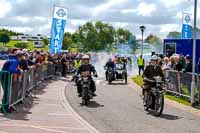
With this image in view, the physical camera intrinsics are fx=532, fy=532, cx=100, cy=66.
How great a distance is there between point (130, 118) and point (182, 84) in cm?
707

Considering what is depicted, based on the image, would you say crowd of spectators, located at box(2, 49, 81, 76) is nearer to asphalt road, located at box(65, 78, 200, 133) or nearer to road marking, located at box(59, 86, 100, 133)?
road marking, located at box(59, 86, 100, 133)

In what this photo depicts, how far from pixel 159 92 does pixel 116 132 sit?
13.7ft

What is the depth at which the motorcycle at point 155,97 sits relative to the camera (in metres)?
16.3

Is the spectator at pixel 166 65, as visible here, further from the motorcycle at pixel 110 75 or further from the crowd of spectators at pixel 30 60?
the motorcycle at pixel 110 75

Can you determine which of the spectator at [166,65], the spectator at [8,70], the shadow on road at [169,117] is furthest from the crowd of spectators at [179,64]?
the spectator at [8,70]

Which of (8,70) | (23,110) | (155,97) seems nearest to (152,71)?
(155,97)

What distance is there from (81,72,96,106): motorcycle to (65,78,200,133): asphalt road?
269 millimetres

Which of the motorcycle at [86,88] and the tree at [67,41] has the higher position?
the tree at [67,41]

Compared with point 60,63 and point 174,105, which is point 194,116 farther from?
point 60,63

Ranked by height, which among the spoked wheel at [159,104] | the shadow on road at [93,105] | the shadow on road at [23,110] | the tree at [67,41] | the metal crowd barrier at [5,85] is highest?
the tree at [67,41]

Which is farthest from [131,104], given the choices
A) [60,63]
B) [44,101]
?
[60,63]

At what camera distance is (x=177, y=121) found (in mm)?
15070

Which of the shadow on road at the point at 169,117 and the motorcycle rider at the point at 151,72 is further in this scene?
the motorcycle rider at the point at 151,72

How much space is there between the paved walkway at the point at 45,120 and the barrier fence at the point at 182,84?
15.7 ft
